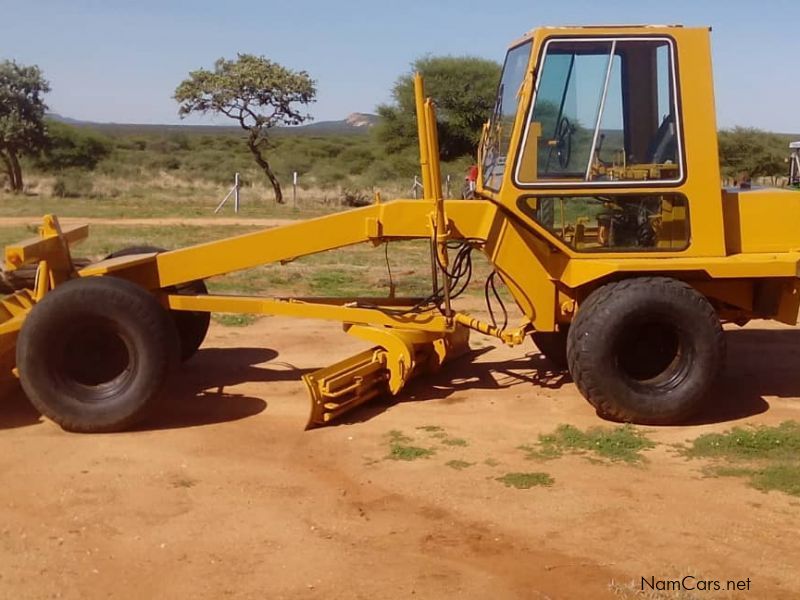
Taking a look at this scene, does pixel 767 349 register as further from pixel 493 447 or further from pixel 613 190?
pixel 493 447

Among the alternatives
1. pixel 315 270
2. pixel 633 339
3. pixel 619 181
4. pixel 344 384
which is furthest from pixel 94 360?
pixel 315 270

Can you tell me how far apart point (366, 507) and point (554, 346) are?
3.18 metres

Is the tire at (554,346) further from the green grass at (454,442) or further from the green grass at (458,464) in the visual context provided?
the green grass at (458,464)

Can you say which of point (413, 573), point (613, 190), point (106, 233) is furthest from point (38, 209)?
point (413, 573)

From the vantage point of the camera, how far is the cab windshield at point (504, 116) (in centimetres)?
711

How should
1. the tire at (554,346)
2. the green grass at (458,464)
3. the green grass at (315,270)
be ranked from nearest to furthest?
the green grass at (458,464) < the tire at (554,346) < the green grass at (315,270)

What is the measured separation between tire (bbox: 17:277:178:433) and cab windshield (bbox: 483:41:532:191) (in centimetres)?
255

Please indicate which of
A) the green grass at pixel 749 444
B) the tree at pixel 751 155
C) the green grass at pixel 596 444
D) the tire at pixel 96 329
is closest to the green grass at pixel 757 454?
the green grass at pixel 749 444

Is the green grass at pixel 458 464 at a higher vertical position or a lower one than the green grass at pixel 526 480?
higher

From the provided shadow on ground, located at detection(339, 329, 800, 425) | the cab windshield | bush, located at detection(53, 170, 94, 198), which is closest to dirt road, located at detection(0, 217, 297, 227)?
bush, located at detection(53, 170, 94, 198)

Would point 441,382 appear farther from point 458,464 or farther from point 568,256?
point 458,464

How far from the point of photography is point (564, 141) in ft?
22.6

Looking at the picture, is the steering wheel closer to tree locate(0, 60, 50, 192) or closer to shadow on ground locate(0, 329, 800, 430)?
shadow on ground locate(0, 329, 800, 430)

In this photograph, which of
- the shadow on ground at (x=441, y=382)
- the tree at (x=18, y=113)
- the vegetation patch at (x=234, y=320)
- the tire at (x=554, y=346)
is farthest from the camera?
the tree at (x=18, y=113)
